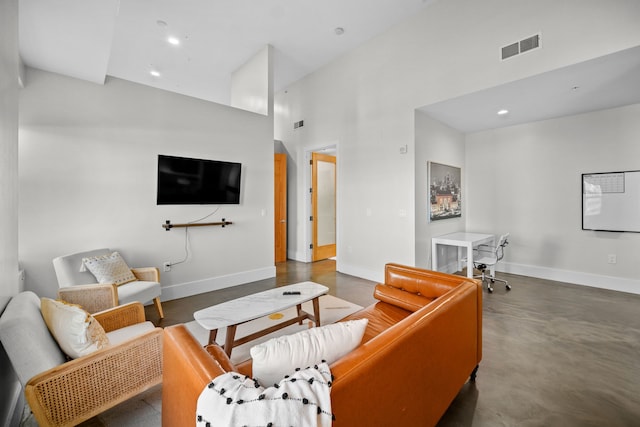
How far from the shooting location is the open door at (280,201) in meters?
6.10

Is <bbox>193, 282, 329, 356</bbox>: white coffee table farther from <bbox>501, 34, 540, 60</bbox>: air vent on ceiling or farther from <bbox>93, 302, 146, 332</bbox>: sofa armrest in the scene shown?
<bbox>501, 34, 540, 60</bbox>: air vent on ceiling

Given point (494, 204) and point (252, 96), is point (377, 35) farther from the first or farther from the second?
point (494, 204)

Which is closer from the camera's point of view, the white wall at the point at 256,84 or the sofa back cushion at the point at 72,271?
the sofa back cushion at the point at 72,271

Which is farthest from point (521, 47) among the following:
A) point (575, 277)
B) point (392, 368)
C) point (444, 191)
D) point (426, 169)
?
point (392, 368)

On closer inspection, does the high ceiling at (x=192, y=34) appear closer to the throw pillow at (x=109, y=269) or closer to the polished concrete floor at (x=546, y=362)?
the throw pillow at (x=109, y=269)

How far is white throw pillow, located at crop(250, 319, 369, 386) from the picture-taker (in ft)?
3.19

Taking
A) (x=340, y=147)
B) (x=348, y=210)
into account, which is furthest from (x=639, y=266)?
(x=340, y=147)

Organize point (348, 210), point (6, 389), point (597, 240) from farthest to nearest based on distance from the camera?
1. point (348, 210)
2. point (597, 240)
3. point (6, 389)

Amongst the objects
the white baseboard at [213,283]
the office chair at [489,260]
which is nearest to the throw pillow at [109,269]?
the white baseboard at [213,283]

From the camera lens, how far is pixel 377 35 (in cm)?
449

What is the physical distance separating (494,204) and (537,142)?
1.23 meters

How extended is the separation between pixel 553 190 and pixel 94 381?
606 cm

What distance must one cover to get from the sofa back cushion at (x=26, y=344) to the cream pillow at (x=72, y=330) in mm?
55

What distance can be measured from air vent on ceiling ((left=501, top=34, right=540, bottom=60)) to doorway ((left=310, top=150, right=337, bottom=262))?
3693 mm
